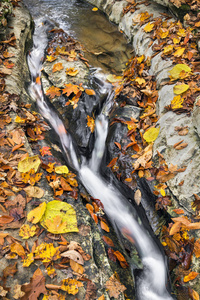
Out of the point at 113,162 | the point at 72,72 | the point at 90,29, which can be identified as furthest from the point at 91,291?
the point at 90,29

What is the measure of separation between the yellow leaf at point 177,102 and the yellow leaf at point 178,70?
0.55 metres

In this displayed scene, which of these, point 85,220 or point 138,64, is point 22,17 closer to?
point 138,64

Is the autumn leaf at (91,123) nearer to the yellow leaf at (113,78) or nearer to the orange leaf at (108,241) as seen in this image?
the yellow leaf at (113,78)

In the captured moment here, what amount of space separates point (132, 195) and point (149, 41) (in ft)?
13.5

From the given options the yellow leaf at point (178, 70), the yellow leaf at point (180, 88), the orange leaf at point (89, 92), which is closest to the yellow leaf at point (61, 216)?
the yellow leaf at point (180, 88)

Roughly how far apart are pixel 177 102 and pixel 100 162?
5.94 feet

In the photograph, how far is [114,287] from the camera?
2.53 metres

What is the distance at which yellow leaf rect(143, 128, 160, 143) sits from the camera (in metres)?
3.89

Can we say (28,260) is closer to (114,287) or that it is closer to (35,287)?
(35,287)

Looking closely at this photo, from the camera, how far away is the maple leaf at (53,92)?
4973mm

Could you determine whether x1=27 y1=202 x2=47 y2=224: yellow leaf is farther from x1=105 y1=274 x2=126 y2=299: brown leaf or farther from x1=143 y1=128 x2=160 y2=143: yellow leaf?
x1=143 y1=128 x2=160 y2=143: yellow leaf

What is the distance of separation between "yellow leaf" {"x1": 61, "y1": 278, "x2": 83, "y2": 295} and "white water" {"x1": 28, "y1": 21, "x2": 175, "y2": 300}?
1.10 meters

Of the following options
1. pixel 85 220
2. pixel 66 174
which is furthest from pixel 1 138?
pixel 85 220

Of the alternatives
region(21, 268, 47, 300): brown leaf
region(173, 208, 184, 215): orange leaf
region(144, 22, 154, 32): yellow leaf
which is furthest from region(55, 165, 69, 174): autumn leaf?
region(144, 22, 154, 32): yellow leaf
